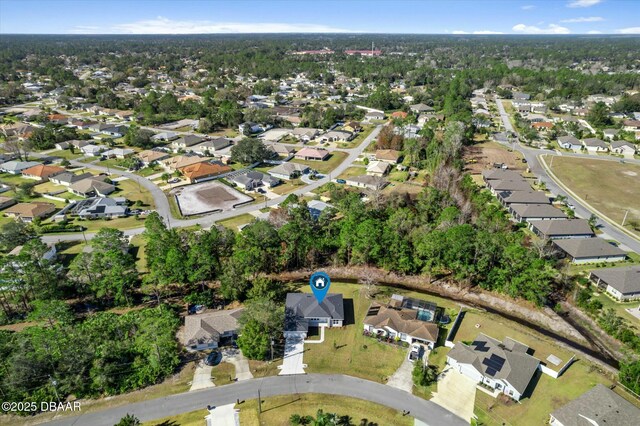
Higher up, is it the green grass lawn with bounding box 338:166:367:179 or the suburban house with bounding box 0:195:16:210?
the green grass lawn with bounding box 338:166:367:179

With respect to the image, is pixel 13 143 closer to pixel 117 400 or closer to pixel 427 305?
pixel 117 400

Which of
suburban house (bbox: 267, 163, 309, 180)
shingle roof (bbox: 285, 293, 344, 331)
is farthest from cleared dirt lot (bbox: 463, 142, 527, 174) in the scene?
shingle roof (bbox: 285, 293, 344, 331)

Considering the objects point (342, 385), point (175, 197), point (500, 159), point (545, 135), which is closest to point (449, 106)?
point (545, 135)

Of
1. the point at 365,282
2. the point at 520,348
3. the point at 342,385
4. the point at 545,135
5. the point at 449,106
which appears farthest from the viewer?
the point at 449,106

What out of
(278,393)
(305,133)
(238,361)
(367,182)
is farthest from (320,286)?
(305,133)

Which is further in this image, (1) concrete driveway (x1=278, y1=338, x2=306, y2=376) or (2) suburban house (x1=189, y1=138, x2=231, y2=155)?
(2) suburban house (x1=189, y1=138, x2=231, y2=155)

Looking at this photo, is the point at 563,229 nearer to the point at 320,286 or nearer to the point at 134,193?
the point at 320,286

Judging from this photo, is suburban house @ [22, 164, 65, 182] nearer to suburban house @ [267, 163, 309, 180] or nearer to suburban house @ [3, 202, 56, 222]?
suburban house @ [3, 202, 56, 222]
